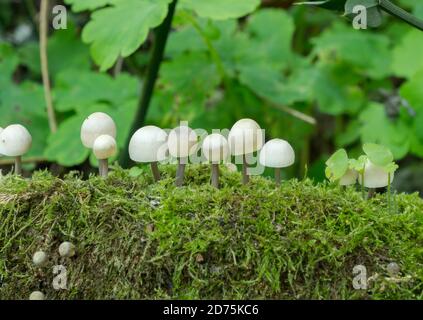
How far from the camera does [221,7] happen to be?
275 cm

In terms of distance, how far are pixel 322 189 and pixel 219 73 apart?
190 centimetres

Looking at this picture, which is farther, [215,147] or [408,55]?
[408,55]

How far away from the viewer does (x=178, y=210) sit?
1.58m

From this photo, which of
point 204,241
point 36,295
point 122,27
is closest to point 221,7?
point 122,27

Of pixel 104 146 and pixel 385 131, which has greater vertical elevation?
pixel 104 146

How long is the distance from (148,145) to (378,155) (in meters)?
0.58

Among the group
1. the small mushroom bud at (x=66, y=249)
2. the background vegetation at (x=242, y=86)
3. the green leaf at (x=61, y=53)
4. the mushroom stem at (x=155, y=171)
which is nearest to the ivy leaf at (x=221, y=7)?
the background vegetation at (x=242, y=86)

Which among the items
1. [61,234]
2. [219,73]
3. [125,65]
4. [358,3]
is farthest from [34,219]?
[125,65]

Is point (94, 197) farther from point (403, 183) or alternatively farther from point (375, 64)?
point (403, 183)

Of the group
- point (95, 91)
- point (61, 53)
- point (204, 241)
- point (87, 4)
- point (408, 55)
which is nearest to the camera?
point (204, 241)

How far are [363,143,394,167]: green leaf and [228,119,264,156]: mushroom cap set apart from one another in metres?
0.27

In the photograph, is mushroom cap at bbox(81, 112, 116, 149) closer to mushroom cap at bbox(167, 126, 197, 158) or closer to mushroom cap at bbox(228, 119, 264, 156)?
mushroom cap at bbox(167, 126, 197, 158)

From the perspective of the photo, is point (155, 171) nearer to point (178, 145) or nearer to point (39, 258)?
point (178, 145)

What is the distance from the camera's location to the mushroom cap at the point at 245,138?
1637 millimetres
